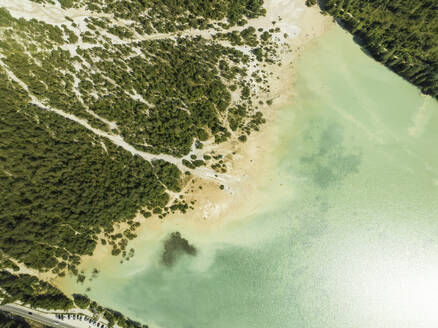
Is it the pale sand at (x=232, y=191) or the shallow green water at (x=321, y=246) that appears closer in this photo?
the shallow green water at (x=321, y=246)

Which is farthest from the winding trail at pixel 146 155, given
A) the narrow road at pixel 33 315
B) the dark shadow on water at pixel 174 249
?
the narrow road at pixel 33 315

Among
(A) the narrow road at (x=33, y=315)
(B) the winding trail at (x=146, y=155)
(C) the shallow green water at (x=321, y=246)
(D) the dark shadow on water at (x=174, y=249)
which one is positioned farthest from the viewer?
(B) the winding trail at (x=146, y=155)

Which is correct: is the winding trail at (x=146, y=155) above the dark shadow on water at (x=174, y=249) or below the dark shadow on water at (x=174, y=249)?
above

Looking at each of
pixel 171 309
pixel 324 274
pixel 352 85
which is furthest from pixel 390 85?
pixel 171 309

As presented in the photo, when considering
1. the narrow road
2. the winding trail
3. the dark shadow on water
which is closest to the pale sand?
the winding trail

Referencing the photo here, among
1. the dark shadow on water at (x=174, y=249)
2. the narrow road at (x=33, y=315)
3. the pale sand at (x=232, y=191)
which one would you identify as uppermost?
the pale sand at (x=232, y=191)

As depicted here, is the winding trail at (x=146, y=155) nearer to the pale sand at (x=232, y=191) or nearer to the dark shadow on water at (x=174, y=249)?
the pale sand at (x=232, y=191)

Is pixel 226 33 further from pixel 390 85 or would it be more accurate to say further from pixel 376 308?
pixel 376 308

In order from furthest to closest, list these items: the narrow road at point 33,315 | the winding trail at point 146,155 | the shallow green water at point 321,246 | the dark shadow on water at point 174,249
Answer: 1. the winding trail at point 146,155
2. the dark shadow on water at point 174,249
3. the shallow green water at point 321,246
4. the narrow road at point 33,315

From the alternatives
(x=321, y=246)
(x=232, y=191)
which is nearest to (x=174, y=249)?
(x=232, y=191)
